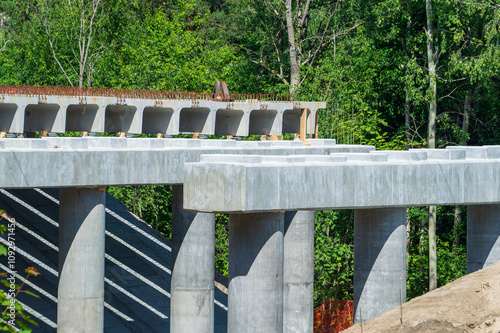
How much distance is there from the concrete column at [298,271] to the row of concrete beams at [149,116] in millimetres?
8572

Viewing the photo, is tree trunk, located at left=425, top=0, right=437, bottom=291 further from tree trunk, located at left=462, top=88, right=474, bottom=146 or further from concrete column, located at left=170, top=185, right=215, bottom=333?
concrete column, located at left=170, top=185, right=215, bottom=333

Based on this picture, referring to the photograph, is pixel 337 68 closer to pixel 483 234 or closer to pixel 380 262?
pixel 483 234

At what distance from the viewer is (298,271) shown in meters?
28.0

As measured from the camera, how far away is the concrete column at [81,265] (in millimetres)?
21312

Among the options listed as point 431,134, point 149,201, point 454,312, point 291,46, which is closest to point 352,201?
point 454,312

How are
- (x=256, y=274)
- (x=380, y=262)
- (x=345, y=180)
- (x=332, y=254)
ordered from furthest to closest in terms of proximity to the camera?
(x=332, y=254) < (x=380, y=262) < (x=345, y=180) < (x=256, y=274)

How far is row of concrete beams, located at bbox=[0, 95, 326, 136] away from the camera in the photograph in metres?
30.3

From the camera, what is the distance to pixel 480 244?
23.5 m

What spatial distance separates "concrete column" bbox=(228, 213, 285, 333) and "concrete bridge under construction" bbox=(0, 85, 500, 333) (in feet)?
0.08

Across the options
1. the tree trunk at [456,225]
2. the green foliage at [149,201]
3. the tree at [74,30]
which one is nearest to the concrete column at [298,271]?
the tree trunk at [456,225]

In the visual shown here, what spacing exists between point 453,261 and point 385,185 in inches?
907

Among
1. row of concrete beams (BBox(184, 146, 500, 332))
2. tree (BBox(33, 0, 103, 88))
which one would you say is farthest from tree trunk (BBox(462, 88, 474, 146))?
tree (BBox(33, 0, 103, 88))

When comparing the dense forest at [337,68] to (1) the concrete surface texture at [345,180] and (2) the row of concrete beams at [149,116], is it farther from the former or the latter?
(1) the concrete surface texture at [345,180]

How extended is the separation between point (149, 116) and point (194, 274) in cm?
1190
